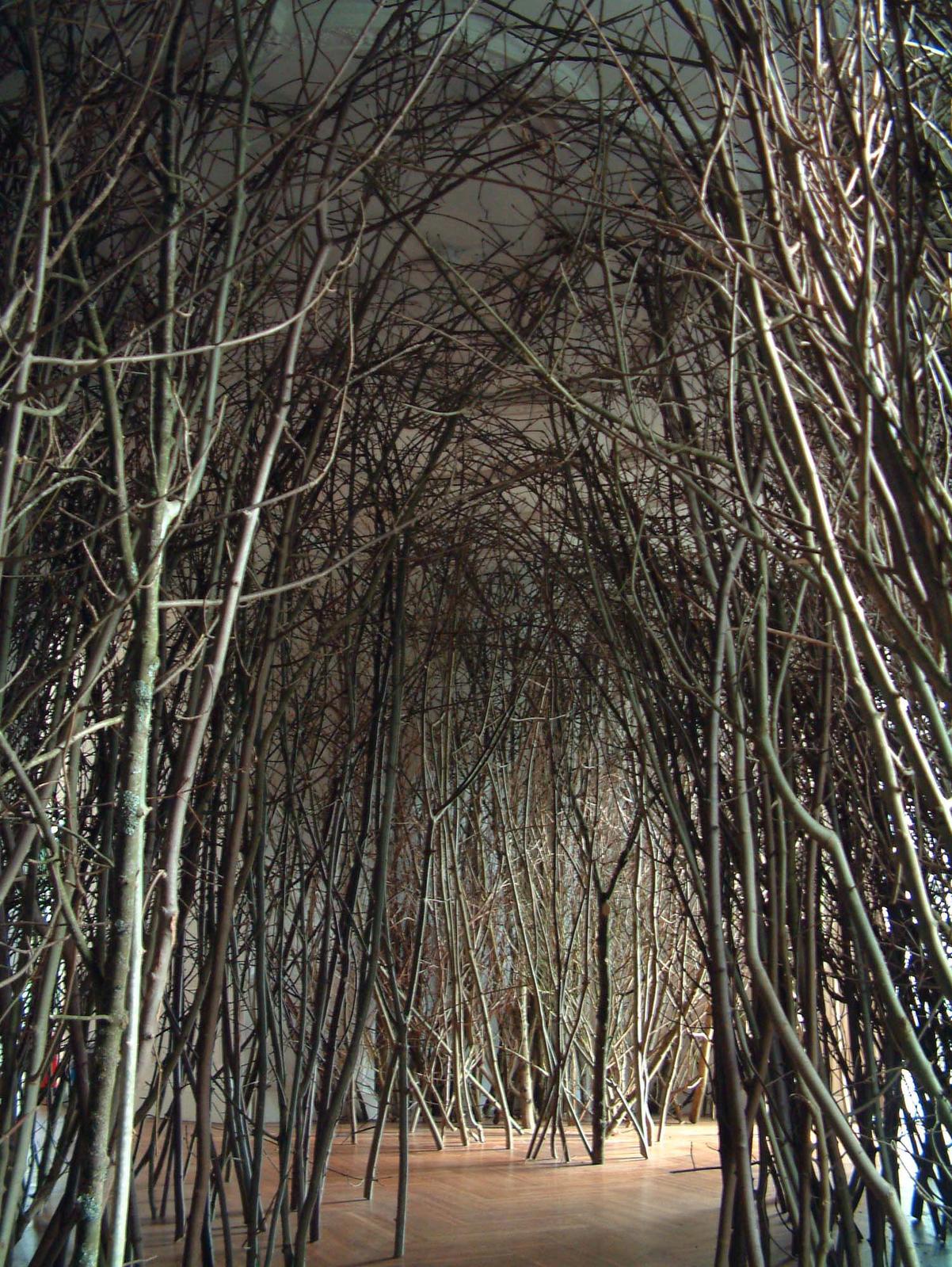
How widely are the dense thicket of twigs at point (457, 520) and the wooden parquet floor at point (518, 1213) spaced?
0.44 meters

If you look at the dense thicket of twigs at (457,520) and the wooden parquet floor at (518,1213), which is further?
the wooden parquet floor at (518,1213)

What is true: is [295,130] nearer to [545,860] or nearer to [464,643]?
[464,643]

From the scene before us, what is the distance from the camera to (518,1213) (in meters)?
4.09

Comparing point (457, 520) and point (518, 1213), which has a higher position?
point (457, 520)

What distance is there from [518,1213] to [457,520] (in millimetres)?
2466

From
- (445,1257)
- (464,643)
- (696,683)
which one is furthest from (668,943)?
(696,683)

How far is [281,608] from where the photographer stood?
3.17m

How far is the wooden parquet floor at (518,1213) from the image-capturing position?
3.44 m

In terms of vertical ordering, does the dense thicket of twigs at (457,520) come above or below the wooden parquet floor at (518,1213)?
above

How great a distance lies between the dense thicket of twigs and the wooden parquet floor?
438 mm

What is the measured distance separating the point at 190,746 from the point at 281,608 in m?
1.44

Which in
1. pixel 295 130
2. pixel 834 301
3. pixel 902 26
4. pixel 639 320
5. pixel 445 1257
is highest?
pixel 639 320

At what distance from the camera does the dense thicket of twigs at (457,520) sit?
1398mm

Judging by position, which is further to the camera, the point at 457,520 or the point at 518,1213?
the point at 457,520
